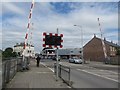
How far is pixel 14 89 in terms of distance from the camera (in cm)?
1121

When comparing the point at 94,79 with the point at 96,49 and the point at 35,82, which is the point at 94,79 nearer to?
the point at 35,82

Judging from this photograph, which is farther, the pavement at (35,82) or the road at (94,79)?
the road at (94,79)

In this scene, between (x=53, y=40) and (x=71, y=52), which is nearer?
(x=53, y=40)

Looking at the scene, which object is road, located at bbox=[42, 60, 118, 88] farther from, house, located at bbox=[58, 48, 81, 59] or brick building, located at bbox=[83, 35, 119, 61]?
house, located at bbox=[58, 48, 81, 59]

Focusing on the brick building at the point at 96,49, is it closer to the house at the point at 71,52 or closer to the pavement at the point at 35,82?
the house at the point at 71,52

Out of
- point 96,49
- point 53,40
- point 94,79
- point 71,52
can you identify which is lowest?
point 94,79

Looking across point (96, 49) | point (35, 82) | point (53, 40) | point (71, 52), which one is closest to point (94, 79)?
point (53, 40)

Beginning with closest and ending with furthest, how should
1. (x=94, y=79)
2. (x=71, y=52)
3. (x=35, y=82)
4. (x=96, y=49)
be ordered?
(x=35, y=82)
(x=94, y=79)
(x=96, y=49)
(x=71, y=52)

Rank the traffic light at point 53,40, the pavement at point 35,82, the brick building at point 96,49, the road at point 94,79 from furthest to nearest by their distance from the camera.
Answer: the brick building at point 96,49 → the traffic light at point 53,40 → the road at point 94,79 → the pavement at point 35,82

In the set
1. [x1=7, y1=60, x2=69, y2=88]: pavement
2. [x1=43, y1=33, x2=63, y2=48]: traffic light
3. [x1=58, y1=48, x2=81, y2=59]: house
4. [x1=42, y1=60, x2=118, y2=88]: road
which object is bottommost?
[x1=42, y1=60, x2=118, y2=88]: road

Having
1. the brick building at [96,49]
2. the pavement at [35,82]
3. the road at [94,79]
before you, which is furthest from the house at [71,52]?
the pavement at [35,82]

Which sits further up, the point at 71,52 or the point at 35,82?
the point at 71,52

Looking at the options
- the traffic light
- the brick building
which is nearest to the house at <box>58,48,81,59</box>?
the brick building

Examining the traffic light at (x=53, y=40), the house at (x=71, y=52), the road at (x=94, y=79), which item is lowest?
the road at (x=94, y=79)
